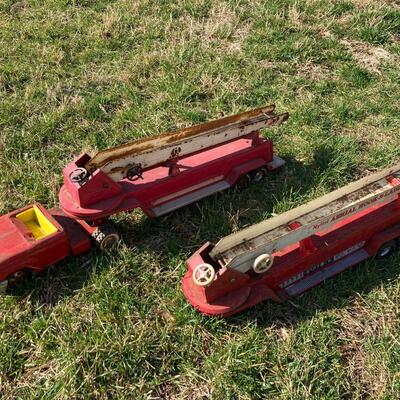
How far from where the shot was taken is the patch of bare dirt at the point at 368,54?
7.69 meters

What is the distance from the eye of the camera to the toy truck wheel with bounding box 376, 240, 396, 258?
189 inches

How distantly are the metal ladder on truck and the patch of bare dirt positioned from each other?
3844mm

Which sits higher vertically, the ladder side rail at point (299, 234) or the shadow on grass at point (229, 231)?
the ladder side rail at point (299, 234)

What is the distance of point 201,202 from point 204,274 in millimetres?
1740

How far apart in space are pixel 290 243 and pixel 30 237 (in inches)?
93.8

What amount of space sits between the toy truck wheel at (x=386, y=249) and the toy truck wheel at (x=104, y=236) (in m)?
2.65

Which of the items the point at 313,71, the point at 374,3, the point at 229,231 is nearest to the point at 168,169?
the point at 229,231

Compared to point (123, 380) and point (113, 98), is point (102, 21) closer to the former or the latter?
point (113, 98)

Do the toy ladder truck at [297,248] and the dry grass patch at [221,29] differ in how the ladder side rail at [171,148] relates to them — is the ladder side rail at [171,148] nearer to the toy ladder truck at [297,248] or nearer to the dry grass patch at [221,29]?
the toy ladder truck at [297,248]

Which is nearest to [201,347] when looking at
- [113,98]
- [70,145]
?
[70,145]

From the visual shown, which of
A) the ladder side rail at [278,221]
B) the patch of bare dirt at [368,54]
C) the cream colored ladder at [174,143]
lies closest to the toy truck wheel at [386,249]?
the ladder side rail at [278,221]

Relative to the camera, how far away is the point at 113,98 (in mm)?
7039

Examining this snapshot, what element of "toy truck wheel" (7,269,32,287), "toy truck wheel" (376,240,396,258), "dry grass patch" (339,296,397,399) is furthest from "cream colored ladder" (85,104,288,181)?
"dry grass patch" (339,296,397,399)

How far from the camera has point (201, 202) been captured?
17.9 feet
